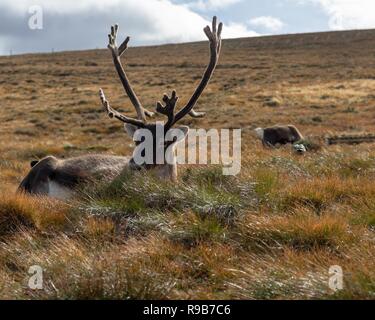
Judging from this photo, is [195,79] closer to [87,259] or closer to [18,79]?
[18,79]

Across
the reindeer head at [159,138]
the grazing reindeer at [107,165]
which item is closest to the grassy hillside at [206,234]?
the reindeer head at [159,138]

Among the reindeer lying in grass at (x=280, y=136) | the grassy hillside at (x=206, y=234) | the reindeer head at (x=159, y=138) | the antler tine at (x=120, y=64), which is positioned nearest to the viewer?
the grassy hillside at (x=206, y=234)

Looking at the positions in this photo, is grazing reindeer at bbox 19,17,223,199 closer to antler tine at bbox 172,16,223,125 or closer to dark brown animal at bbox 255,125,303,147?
antler tine at bbox 172,16,223,125

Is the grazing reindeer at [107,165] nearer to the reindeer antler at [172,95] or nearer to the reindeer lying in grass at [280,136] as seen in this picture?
the reindeer antler at [172,95]

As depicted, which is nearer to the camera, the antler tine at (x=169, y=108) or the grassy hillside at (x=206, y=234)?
the grassy hillside at (x=206, y=234)

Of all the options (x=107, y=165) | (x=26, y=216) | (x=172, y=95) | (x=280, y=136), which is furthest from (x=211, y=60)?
(x=280, y=136)

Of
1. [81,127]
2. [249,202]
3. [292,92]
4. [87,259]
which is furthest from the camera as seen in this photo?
[292,92]

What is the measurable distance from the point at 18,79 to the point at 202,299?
57.1 m

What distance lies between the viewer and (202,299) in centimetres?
334

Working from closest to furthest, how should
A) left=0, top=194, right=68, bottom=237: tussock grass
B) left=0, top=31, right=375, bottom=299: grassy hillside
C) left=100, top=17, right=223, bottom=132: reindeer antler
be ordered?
1. left=0, top=31, right=375, bottom=299: grassy hillside
2. left=0, top=194, right=68, bottom=237: tussock grass
3. left=100, top=17, right=223, bottom=132: reindeer antler

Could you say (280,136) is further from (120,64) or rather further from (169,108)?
(169,108)

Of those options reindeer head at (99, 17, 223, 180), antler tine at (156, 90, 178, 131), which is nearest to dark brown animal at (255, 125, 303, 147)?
reindeer head at (99, 17, 223, 180)

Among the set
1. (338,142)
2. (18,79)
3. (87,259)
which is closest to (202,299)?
(87,259)

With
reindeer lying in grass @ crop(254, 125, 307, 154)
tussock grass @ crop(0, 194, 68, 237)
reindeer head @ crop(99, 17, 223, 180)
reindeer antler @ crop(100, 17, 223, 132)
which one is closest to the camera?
tussock grass @ crop(0, 194, 68, 237)
